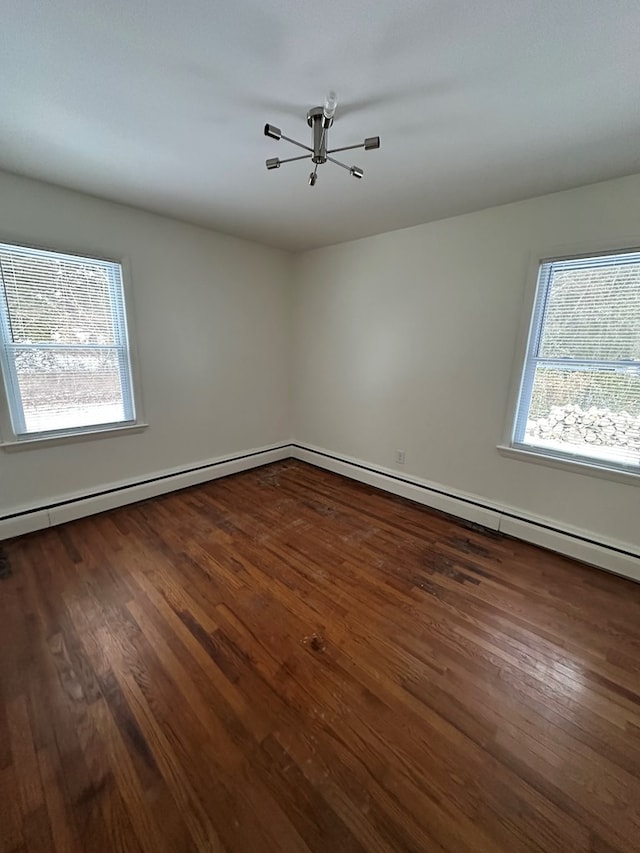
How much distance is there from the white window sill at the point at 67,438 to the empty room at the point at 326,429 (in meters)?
0.02

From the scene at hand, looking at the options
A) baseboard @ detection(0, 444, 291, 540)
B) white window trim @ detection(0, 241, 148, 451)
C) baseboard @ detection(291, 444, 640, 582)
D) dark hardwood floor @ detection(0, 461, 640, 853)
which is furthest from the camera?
baseboard @ detection(0, 444, 291, 540)

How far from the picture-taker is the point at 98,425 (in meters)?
2.85

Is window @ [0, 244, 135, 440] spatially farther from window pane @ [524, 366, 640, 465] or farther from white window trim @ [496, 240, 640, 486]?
window pane @ [524, 366, 640, 465]

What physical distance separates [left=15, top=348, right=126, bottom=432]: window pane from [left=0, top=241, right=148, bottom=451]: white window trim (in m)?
0.06

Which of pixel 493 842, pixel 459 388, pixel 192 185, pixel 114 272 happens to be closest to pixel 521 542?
pixel 459 388

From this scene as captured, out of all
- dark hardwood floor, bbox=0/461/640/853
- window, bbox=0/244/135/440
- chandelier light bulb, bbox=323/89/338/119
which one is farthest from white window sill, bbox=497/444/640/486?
window, bbox=0/244/135/440

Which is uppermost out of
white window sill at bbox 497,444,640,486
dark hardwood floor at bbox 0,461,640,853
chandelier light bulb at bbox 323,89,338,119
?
chandelier light bulb at bbox 323,89,338,119

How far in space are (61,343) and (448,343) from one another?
307cm

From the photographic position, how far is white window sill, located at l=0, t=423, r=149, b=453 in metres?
2.47

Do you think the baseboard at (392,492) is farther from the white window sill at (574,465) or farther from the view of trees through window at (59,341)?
the view of trees through window at (59,341)

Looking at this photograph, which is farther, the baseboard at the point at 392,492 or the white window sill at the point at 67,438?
the white window sill at the point at 67,438

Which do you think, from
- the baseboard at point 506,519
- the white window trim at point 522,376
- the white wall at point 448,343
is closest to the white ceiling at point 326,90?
the white wall at point 448,343

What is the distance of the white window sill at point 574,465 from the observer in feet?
7.29

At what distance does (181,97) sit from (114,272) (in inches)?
66.5
